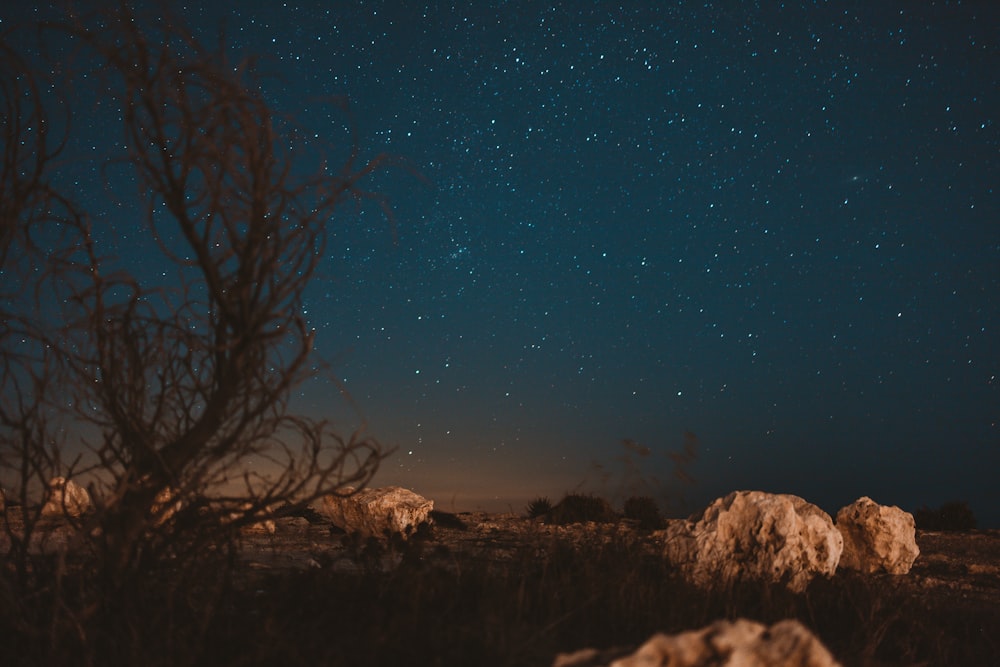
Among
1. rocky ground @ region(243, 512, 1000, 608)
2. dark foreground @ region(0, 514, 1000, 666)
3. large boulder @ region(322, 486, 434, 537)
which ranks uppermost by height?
large boulder @ region(322, 486, 434, 537)

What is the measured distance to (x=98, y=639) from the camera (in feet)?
14.9

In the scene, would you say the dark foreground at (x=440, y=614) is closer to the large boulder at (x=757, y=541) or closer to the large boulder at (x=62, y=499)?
the large boulder at (x=757, y=541)

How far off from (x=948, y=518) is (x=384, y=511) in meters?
14.0

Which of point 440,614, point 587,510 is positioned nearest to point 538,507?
point 587,510

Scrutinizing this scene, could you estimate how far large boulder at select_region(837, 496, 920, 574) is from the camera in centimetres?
1060

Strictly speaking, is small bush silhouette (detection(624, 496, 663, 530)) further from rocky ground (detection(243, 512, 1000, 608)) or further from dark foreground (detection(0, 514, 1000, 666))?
dark foreground (detection(0, 514, 1000, 666))

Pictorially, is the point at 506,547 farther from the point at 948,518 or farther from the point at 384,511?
the point at 948,518

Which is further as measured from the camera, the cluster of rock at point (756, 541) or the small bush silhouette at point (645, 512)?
the small bush silhouette at point (645, 512)

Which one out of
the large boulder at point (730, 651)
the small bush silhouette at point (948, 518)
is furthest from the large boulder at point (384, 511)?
the small bush silhouette at point (948, 518)

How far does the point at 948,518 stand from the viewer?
17.8 meters

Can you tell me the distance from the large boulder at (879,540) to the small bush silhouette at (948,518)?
8.18m

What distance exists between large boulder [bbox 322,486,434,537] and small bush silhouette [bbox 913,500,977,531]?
12801 mm

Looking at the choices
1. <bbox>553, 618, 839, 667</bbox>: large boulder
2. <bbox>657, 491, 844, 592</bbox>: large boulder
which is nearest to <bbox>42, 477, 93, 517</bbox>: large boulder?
<bbox>553, 618, 839, 667</bbox>: large boulder

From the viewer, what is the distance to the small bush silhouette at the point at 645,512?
1435 cm
